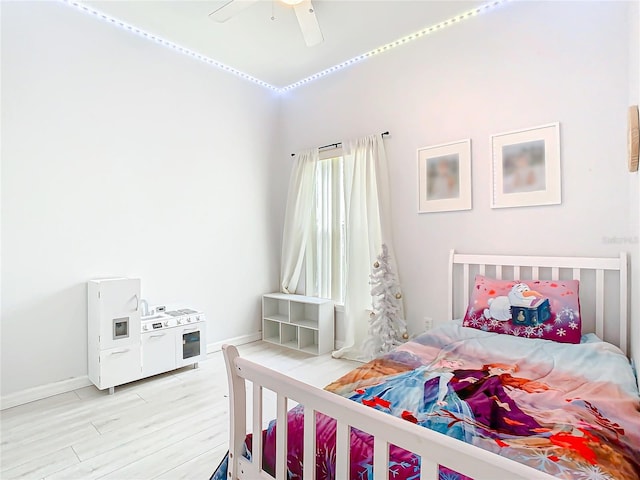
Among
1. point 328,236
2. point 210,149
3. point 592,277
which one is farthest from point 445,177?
point 210,149

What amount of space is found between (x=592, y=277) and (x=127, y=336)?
Answer: 11.0 ft

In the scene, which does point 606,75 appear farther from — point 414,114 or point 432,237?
point 432,237

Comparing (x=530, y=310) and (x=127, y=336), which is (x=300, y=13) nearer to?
(x=530, y=310)

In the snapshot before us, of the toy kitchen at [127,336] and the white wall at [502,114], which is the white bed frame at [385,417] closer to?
the white wall at [502,114]

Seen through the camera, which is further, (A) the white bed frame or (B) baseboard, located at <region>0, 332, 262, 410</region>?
(B) baseboard, located at <region>0, 332, 262, 410</region>

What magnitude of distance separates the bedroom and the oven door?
407 millimetres

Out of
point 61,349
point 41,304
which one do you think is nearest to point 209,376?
point 61,349

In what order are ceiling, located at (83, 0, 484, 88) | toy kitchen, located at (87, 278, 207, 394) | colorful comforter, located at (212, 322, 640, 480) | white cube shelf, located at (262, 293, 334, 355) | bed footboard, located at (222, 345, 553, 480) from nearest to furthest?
bed footboard, located at (222, 345, 553, 480), colorful comforter, located at (212, 322, 640, 480), toy kitchen, located at (87, 278, 207, 394), ceiling, located at (83, 0, 484, 88), white cube shelf, located at (262, 293, 334, 355)

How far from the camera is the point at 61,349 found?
265cm

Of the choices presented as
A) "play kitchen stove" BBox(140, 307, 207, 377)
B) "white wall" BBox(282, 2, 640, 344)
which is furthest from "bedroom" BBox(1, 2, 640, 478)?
"play kitchen stove" BBox(140, 307, 207, 377)

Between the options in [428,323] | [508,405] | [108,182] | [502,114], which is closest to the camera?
[508,405]

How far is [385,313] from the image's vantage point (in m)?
3.02

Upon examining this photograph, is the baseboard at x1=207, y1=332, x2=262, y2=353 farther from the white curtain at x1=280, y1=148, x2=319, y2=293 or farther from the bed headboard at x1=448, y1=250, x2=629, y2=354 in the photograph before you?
the bed headboard at x1=448, y1=250, x2=629, y2=354

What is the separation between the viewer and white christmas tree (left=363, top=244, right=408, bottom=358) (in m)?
3.00
